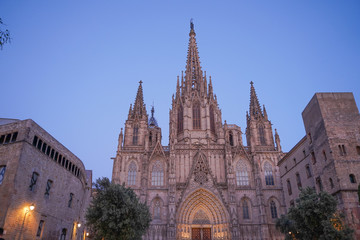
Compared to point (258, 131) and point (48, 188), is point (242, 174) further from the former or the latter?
point (48, 188)

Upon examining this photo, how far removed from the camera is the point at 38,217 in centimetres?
2203

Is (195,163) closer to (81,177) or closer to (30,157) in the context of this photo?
(81,177)

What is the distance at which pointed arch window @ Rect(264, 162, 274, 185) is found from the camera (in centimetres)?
4050

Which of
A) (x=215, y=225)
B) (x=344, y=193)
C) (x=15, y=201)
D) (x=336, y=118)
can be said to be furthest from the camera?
(x=215, y=225)

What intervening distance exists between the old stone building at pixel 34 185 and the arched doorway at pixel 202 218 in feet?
48.6

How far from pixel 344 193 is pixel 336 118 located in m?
6.86

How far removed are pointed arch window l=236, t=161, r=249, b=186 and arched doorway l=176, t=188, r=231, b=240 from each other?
5114 millimetres

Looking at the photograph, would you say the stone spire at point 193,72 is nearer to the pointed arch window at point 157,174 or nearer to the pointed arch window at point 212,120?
the pointed arch window at point 212,120

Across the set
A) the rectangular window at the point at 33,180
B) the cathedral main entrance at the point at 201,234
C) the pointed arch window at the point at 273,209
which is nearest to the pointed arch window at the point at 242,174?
the pointed arch window at the point at 273,209

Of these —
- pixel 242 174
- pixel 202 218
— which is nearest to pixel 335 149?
pixel 242 174

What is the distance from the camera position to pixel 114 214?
2147 cm

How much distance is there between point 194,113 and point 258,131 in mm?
11326

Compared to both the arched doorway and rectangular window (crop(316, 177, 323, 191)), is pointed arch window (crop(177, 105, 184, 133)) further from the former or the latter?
rectangular window (crop(316, 177, 323, 191))

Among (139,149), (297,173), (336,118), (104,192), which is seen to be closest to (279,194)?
(297,173)
